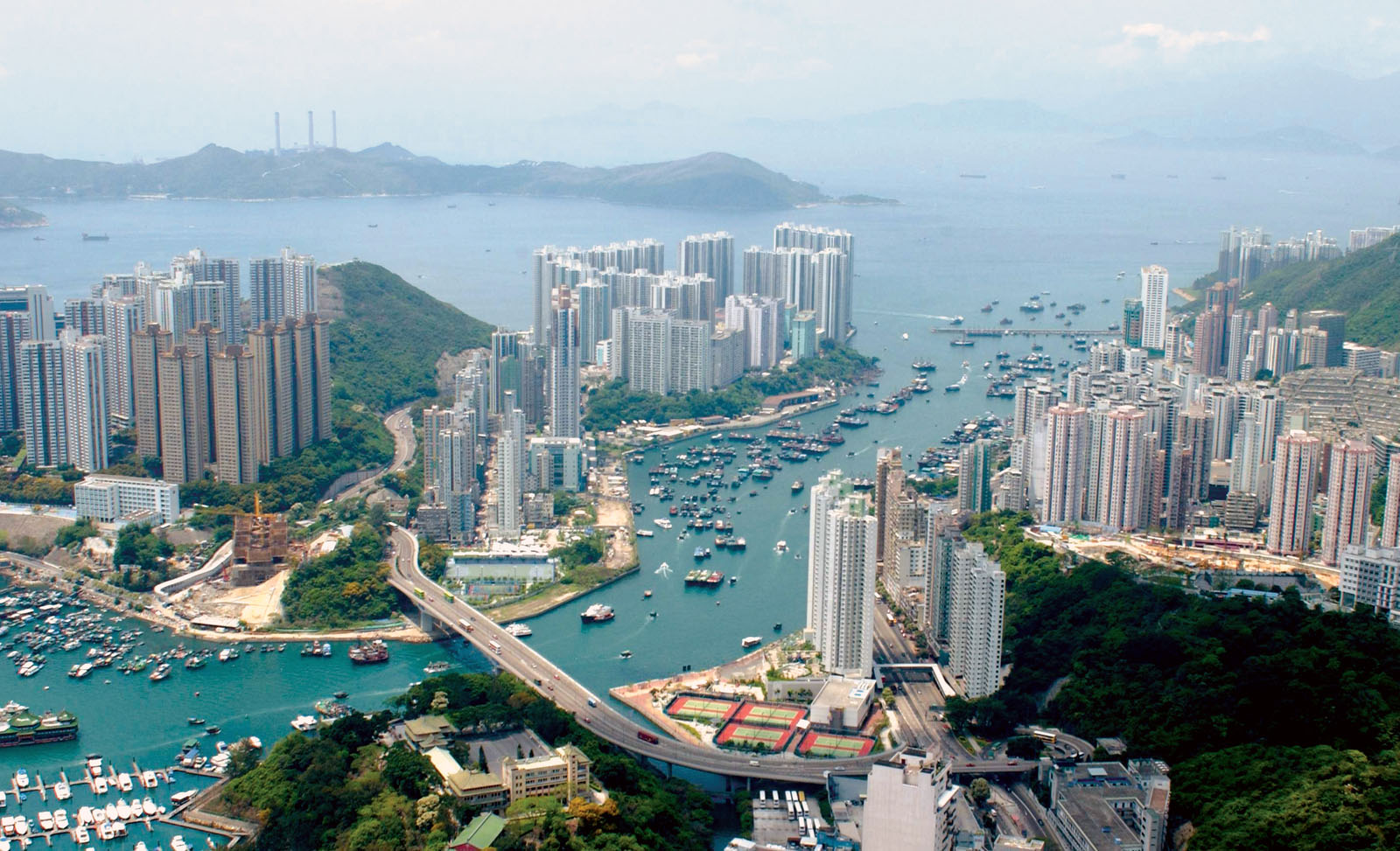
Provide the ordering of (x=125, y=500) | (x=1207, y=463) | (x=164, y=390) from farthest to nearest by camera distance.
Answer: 1. (x=164, y=390)
2. (x=1207, y=463)
3. (x=125, y=500)

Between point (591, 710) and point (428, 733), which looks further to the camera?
point (591, 710)

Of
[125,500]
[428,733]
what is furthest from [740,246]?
[428,733]

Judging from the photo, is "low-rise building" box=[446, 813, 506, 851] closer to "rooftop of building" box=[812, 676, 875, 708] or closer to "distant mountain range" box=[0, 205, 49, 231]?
"rooftop of building" box=[812, 676, 875, 708]

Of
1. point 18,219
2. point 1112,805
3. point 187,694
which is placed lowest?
point 187,694

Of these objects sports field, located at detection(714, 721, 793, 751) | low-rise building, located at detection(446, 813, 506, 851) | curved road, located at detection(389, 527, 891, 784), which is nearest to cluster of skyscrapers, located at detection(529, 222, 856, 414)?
curved road, located at detection(389, 527, 891, 784)

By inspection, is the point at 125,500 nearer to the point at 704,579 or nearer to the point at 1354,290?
the point at 704,579

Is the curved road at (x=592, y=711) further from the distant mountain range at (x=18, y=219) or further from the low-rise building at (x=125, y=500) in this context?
the distant mountain range at (x=18, y=219)
